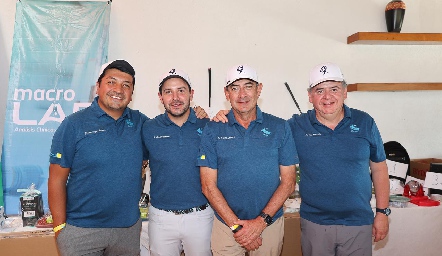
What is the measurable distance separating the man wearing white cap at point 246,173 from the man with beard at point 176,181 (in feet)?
0.31

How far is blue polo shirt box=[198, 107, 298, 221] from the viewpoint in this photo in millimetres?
1833

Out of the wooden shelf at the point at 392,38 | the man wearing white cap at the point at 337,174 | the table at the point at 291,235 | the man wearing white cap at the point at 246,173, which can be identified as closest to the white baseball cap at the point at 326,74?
the man wearing white cap at the point at 337,174

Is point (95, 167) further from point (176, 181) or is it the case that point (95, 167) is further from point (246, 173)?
point (246, 173)

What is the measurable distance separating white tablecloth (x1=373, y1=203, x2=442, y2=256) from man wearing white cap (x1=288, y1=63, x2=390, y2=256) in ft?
2.31

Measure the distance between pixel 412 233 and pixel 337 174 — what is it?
1.16 m

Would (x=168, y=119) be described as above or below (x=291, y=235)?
above

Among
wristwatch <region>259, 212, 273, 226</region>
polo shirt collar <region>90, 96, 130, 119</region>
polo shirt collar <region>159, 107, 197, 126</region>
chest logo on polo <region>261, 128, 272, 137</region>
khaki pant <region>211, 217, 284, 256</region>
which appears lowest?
khaki pant <region>211, 217, 284, 256</region>

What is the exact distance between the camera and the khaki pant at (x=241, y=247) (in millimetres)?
1878

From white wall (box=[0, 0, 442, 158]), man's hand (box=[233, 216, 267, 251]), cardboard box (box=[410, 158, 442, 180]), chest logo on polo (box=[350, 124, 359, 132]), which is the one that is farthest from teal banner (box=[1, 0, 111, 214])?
cardboard box (box=[410, 158, 442, 180])

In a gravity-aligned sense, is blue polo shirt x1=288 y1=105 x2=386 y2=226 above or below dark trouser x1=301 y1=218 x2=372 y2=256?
above

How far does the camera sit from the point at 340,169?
1895 millimetres

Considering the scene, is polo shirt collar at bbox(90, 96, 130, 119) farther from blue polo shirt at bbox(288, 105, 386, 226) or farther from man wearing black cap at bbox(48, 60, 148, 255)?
blue polo shirt at bbox(288, 105, 386, 226)

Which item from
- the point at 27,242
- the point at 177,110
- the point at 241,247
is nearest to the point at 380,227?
the point at 241,247

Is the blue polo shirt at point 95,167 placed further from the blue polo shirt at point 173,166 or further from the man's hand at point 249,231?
the man's hand at point 249,231
